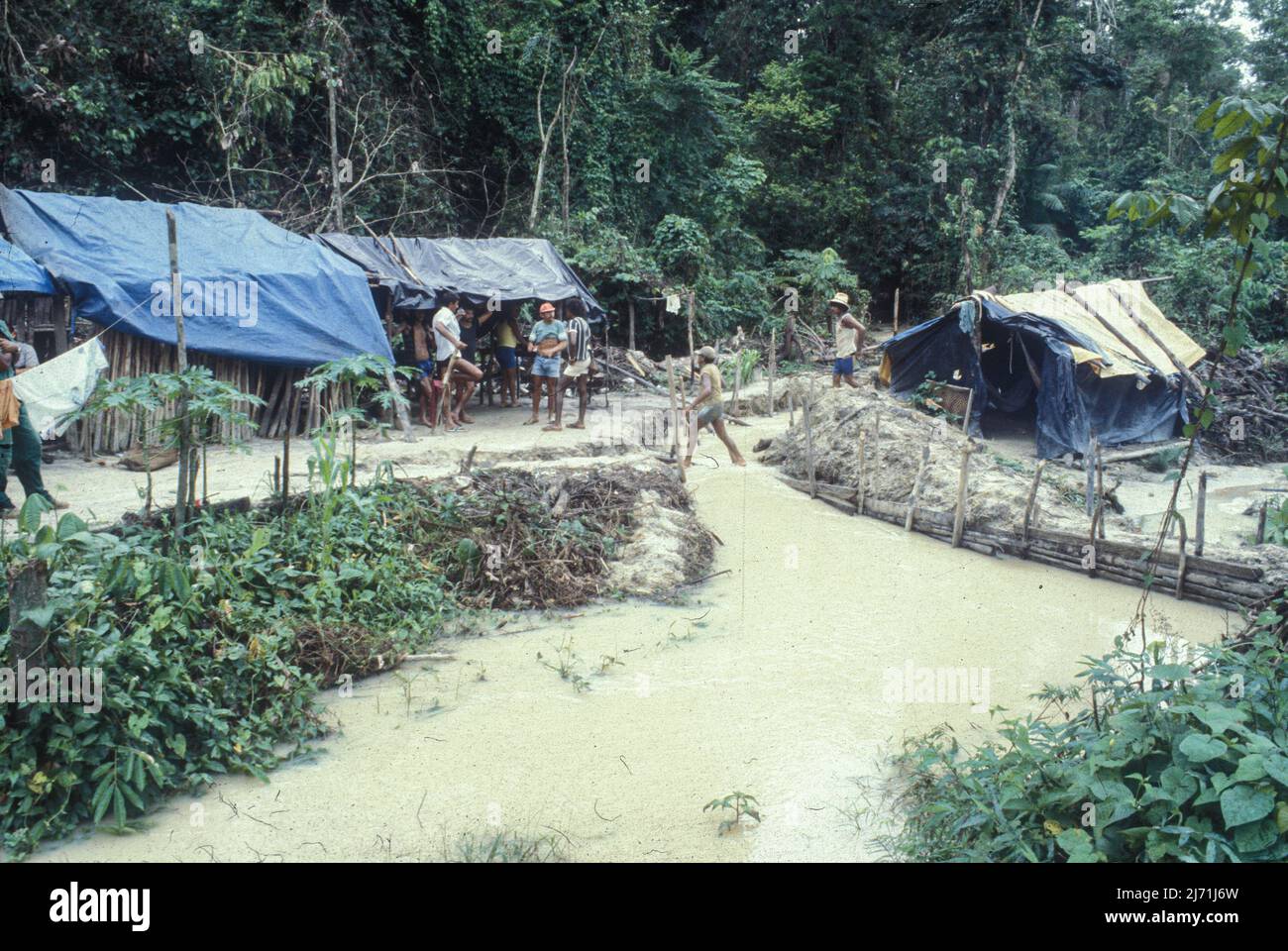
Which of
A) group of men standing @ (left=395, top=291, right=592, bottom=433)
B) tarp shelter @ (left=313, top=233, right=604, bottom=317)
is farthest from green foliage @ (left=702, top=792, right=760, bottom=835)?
tarp shelter @ (left=313, top=233, right=604, bottom=317)

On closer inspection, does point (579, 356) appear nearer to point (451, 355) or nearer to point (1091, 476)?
point (451, 355)

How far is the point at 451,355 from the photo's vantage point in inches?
485

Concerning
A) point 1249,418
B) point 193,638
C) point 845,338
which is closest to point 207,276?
point 193,638

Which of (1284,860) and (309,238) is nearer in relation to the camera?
(1284,860)

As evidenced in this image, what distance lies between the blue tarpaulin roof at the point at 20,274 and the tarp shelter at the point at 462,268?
3705mm

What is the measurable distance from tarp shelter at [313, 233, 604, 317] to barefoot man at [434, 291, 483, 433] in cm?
40

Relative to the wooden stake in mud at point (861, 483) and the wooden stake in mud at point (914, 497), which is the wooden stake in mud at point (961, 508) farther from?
the wooden stake in mud at point (861, 483)

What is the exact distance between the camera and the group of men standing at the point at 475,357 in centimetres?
1234

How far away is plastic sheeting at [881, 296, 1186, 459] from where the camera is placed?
46.3 feet

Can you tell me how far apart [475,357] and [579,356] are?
1.39 meters

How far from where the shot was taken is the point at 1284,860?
10.8 feet
